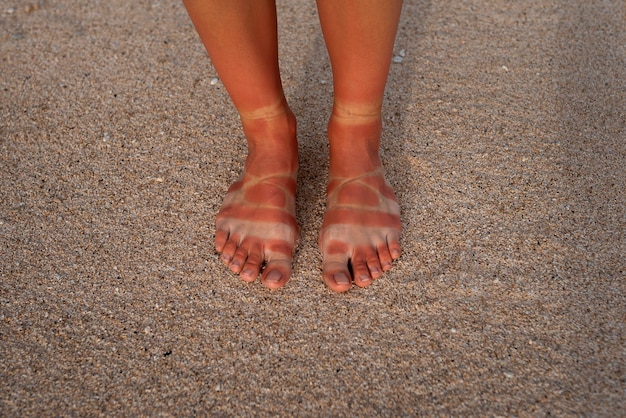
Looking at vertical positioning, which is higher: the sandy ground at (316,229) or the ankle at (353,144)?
the ankle at (353,144)

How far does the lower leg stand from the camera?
1.22m

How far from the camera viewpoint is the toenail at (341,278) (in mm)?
1356

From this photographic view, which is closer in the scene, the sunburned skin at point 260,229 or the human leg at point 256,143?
the human leg at point 256,143

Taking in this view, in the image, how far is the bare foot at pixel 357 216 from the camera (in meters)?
1.39

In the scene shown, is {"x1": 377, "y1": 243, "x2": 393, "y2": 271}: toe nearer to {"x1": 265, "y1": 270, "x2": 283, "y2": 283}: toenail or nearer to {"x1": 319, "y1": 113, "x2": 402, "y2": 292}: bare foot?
{"x1": 319, "y1": 113, "x2": 402, "y2": 292}: bare foot

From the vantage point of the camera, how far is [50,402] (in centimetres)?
123

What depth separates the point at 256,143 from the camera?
1.50m

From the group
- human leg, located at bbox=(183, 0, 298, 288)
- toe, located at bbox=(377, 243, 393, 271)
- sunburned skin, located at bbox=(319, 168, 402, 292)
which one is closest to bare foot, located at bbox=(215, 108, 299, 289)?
human leg, located at bbox=(183, 0, 298, 288)

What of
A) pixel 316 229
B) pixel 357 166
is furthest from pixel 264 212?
pixel 357 166

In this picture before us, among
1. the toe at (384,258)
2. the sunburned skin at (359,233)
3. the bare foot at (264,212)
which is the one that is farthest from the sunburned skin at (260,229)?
the toe at (384,258)

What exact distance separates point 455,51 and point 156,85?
107 centimetres

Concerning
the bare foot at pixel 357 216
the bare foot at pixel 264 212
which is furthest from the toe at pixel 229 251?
the bare foot at pixel 357 216

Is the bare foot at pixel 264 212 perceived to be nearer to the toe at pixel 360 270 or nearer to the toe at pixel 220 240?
the toe at pixel 220 240

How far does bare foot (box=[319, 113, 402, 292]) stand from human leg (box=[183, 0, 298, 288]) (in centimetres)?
11
